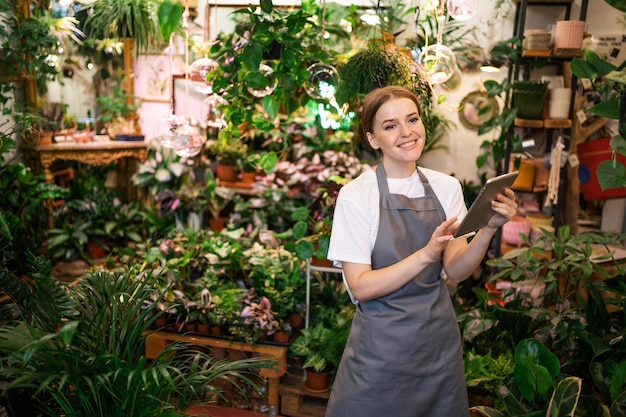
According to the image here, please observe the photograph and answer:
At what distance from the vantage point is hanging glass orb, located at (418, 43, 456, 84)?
97.6 inches

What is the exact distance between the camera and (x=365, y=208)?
1.80 m

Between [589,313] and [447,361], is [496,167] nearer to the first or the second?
[589,313]

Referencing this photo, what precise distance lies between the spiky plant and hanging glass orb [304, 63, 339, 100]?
1.15 meters

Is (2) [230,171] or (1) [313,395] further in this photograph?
(2) [230,171]

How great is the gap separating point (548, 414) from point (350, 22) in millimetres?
3164

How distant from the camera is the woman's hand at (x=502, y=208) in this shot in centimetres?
165

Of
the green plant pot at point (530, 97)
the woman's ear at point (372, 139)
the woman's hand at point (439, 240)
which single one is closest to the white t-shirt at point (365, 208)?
the woman's ear at point (372, 139)

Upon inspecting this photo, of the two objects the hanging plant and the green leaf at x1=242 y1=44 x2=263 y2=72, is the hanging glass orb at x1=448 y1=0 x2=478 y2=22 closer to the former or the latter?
the hanging plant

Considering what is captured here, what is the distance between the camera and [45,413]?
5.85 ft

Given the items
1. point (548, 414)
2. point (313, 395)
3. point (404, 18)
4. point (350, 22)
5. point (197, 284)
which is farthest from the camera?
point (404, 18)

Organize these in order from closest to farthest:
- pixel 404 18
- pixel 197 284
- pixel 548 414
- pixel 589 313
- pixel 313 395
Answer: pixel 548 414, pixel 589 313, pixel 313 395, pixel 197 284, pixel 404 18

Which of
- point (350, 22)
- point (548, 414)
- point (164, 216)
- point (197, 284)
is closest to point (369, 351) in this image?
point (548, 414)

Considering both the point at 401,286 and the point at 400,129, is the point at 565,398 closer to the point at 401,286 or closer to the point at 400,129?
the point at 401,286

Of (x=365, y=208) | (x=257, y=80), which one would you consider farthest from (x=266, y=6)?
(x=365, y=208)
